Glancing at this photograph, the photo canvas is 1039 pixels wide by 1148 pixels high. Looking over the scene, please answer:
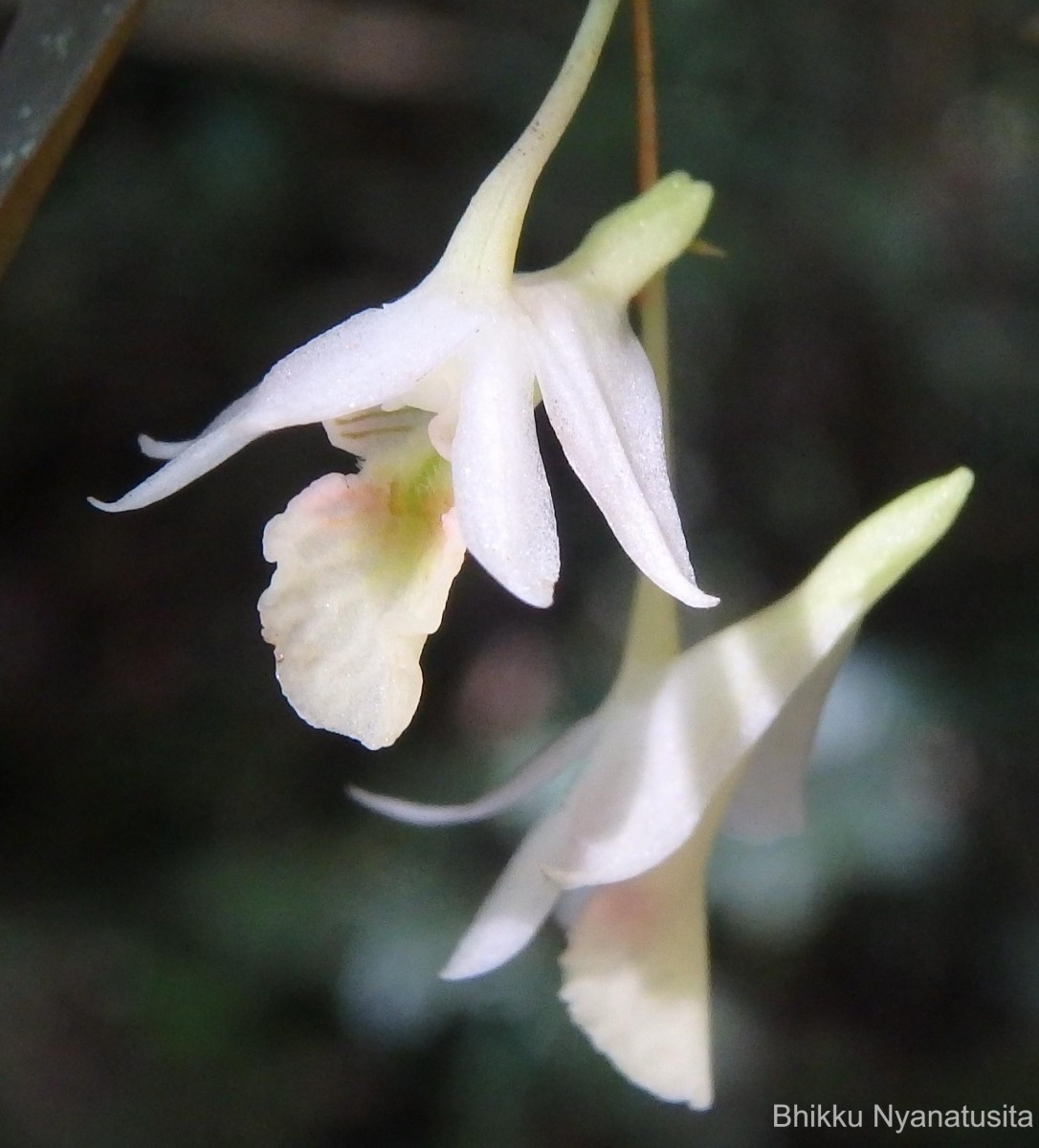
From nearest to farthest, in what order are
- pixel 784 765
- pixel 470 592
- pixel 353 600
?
pixel 353 600, pixel 784 765, pixel 470 592

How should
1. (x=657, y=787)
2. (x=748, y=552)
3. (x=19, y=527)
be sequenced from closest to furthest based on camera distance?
(x=657, y=787)
(x=748, y=552)
(x=19, y=527)

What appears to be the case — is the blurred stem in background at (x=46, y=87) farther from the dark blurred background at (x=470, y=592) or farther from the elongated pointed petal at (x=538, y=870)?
the dark blurred background at (x=470, y=592)

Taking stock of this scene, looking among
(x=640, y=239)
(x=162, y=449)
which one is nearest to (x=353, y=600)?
(x=162, y=449)

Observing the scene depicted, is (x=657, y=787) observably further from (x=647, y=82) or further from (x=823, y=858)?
(x=823, y=858)

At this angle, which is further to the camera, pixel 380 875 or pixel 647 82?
pixel 380 875

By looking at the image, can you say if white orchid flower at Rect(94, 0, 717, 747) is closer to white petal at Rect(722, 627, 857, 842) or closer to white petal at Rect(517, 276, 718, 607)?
white petal at Rect(517, 276, 718, 607)

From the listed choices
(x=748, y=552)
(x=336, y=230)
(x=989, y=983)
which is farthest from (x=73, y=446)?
(x=989, y=983)

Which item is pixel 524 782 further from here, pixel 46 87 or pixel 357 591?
pixel 46 87
